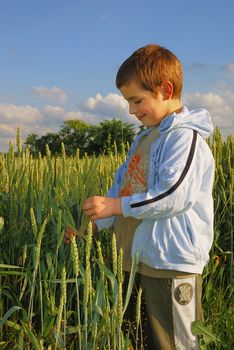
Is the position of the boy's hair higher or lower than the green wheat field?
higher

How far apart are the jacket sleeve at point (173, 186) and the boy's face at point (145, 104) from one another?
118mm

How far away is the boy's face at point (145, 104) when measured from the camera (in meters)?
1.42

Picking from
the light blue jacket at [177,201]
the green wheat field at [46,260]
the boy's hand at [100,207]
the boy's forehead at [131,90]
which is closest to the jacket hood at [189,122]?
the light blue jacket at [177,201]

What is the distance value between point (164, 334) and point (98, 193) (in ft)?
2.27

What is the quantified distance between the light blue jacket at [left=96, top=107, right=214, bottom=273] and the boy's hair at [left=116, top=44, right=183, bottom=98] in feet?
0.36

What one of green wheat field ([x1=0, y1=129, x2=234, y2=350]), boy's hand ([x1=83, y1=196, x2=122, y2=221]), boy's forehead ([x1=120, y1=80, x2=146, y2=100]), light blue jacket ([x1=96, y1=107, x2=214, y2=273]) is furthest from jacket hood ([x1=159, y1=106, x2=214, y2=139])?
green wheat field ([x1=0, y1=129, x2=234, y2=350])

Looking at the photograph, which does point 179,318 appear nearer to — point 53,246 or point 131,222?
point 131,222

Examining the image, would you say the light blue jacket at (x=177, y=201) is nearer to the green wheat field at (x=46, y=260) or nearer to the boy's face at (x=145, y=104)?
the boy's face at (x=145, y=104)

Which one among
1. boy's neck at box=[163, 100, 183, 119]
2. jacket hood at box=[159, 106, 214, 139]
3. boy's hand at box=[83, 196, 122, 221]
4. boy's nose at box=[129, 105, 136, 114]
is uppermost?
boy's neck at box=[163, 100, 183, 119]

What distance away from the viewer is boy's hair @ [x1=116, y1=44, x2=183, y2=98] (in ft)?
4.66

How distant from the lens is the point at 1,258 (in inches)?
62.6

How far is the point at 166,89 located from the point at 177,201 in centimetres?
35

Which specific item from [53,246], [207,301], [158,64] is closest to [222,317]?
[207,301]

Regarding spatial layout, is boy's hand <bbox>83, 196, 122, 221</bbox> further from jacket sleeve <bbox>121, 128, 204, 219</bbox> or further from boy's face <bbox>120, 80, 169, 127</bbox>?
boy's face <bbox>120, 80, 169, 127</bbox>
